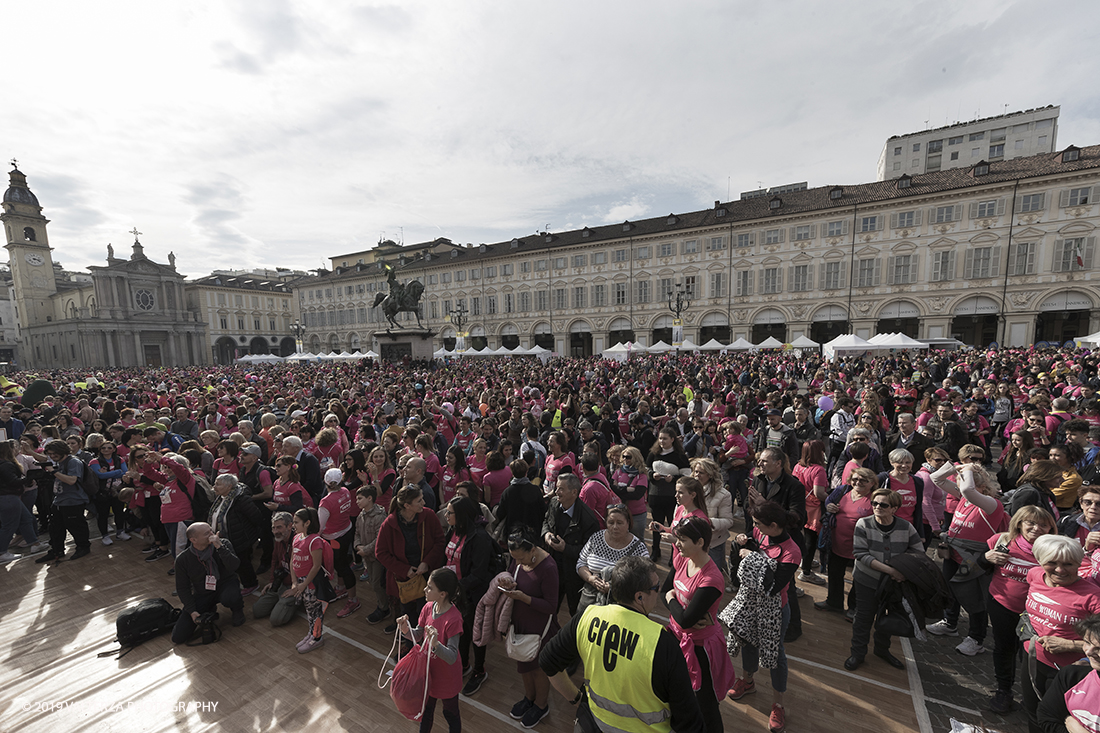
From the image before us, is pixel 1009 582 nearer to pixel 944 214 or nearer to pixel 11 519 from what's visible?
pixel 11 519

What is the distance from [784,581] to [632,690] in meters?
1.74

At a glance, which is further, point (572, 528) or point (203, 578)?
point (203, 578)

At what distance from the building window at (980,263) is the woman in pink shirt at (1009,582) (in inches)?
1563

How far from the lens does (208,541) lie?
180 inches

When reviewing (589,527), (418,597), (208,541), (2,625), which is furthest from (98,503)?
(589,527)

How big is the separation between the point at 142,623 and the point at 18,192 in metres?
84.0

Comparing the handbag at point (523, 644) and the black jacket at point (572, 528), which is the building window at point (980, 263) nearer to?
the black jacket at point (572, 528)

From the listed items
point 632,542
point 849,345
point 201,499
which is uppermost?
point 849,345

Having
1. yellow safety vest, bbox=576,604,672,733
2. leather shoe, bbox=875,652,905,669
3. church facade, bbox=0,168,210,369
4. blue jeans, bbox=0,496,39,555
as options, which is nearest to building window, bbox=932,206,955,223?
leather shoe, bbox=875,652,905,669

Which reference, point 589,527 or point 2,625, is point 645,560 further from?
A: point 2,625

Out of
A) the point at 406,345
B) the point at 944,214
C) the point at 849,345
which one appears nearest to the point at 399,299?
the point at 406,345

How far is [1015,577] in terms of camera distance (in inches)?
130

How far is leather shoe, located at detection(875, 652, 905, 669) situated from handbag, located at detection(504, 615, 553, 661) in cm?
327

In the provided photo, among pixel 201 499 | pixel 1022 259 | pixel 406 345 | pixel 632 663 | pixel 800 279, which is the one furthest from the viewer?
pixel 800 279
